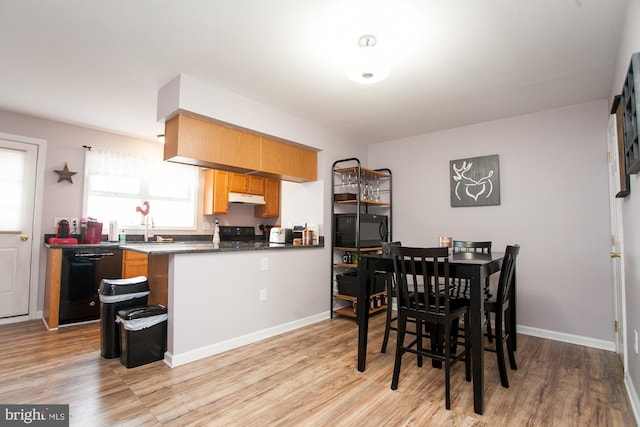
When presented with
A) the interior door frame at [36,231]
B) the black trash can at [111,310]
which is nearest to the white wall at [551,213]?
the black trash can at [111,310]

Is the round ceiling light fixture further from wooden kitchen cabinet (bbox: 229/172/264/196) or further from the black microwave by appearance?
wooden kitchen cabinet (bbox: 229/172/264/196)

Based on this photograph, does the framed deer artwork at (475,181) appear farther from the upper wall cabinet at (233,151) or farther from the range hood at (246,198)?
the range hood at (246,198)

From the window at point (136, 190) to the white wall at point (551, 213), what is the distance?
3.74 m

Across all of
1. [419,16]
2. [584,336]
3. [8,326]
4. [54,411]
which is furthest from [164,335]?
[584,336]

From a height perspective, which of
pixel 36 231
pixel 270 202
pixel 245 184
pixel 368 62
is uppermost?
pixel 368 62

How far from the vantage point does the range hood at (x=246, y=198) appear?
5.16 metres

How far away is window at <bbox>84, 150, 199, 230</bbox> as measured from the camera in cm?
427

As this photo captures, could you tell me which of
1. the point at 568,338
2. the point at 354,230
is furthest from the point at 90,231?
the point at 568,338

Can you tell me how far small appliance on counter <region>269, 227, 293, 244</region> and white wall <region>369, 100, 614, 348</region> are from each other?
1910 mm

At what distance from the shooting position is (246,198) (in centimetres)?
535

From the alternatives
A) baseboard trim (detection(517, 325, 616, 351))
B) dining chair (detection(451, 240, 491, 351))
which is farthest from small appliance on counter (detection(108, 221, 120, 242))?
baseboard trim (detection(517, 325, 616, 351))

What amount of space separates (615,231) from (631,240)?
1.09 m

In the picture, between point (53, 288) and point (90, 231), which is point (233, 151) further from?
point (53, 288)

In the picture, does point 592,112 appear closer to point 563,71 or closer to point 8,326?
point 563,71
